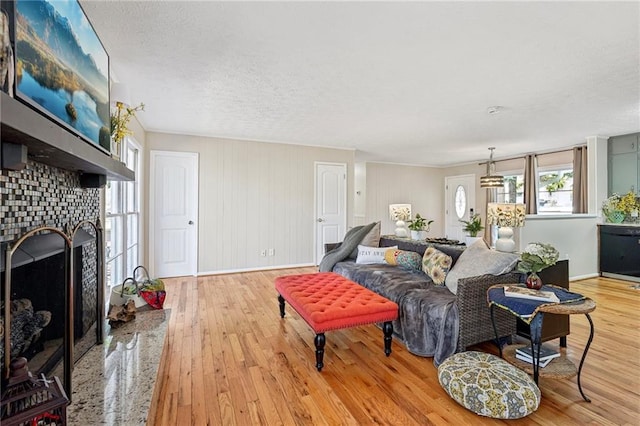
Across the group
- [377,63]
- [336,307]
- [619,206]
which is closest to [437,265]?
[336,307]

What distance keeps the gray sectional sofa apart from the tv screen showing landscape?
2.49 metres

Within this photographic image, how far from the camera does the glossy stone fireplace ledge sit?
55.1 inches

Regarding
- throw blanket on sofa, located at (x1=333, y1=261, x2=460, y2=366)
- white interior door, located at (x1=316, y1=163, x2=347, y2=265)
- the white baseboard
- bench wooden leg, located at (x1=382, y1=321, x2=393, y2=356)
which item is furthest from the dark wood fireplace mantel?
white interior door, located at (x1=316, y1=163, x2=347, y2=265)

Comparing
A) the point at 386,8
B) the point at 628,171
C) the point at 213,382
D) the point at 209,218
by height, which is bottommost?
the point at 213,382

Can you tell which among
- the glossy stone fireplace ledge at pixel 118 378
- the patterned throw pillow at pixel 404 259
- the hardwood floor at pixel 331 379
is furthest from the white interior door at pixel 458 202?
the glossy stone fireplace ledge at pixel 118 378

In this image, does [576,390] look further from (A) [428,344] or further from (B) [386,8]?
(B) [386,8]

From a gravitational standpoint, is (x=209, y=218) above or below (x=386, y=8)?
below

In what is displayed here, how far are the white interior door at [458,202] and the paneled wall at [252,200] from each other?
158 inches

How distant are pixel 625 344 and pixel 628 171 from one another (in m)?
3.93

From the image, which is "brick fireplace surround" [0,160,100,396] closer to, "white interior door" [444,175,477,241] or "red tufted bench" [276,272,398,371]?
"red tufted bench" [276,272,398,371]

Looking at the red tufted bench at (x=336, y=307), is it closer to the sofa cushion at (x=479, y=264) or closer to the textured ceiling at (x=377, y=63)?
the sofa cushion at (x=479, y=264)

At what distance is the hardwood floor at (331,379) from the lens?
1.73 meters

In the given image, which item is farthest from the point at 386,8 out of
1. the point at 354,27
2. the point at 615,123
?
the point at 615,123

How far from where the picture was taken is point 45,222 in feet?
4.89
